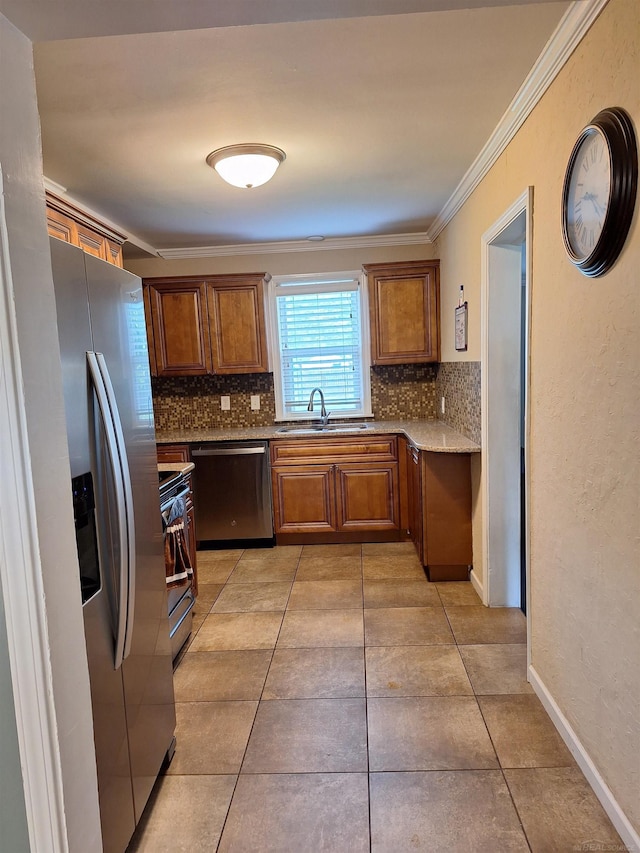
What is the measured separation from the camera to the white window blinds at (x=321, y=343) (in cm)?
458

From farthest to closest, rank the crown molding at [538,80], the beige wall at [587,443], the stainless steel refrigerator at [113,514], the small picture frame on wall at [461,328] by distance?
the small picture frame on wall at [461,328] → the crown molding at [538,80] → the beige wall at [587,443] → the stainless steel refrigerator at [113,514]

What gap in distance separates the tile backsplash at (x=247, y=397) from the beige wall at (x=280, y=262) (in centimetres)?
93

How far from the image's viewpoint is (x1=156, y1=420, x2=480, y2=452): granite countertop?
Result: 3205 millimetres

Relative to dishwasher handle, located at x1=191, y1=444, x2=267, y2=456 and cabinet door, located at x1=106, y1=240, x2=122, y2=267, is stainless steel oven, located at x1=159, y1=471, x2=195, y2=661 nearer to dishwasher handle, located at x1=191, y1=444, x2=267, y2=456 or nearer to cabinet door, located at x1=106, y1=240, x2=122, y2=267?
dishwasher handle, located at x1=191, y1=444, x2=267, y2=456

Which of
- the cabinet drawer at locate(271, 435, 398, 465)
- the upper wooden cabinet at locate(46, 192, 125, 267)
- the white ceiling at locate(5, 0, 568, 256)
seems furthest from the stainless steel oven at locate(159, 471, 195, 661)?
the white ceiling at locate(5, 0, 568, 256)

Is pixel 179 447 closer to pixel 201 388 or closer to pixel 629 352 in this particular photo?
pixel 201 388

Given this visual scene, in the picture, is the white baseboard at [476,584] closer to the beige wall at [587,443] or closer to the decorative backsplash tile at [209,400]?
the beige wall at [587,443]

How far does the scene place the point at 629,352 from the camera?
138 centimetres

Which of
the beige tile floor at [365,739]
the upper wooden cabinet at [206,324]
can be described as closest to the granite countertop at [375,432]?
the upper wooden cabinet at [206,324]

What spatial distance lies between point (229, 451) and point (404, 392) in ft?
5.42

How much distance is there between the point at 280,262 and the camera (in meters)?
4.55

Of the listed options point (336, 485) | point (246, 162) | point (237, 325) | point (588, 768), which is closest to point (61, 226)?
point (246, 162)

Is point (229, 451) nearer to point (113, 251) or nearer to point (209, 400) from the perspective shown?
point (209, 400)

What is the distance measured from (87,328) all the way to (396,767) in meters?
1.78
